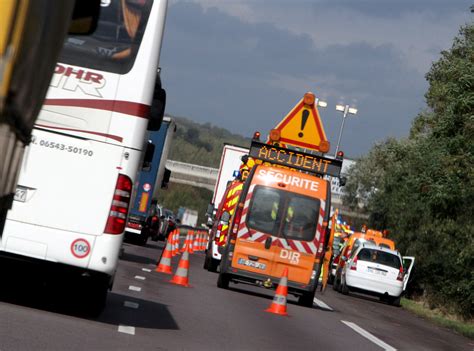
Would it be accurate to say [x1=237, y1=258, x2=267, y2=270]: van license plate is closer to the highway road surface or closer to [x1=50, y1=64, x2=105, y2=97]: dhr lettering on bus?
the highway road surface

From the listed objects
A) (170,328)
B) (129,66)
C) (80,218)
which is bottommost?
(170,328)

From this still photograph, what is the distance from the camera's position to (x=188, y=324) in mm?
14570

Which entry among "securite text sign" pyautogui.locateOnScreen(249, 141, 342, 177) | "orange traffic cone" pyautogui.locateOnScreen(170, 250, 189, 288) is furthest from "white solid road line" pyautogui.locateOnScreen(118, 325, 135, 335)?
"securite text sign" pyautogui.locateOnScreen(249, 141, 342, 177)

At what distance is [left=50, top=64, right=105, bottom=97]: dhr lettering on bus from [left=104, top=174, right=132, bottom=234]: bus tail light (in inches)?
34.3

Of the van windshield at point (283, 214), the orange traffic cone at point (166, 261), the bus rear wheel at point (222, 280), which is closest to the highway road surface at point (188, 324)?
the bus rear wheel at point (222, 280)

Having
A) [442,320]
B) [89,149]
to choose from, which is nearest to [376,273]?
[442,320]

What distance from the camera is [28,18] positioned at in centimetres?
475

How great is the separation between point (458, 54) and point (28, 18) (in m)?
50.6

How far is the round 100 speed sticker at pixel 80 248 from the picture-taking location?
1177 cm

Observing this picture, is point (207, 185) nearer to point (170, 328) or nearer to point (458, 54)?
point (458, 54)

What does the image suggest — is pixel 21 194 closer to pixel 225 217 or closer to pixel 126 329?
pixel 126 329

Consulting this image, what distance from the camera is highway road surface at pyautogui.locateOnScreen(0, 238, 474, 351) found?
11.4 metres

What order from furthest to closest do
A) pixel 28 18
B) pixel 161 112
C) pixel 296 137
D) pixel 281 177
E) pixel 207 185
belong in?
pixel 207 185, pixel 296 137, pixel 281 177, pixel 161 112, pixel 28 18

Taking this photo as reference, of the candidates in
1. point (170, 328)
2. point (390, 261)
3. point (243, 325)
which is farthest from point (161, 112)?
point (390, 261)
